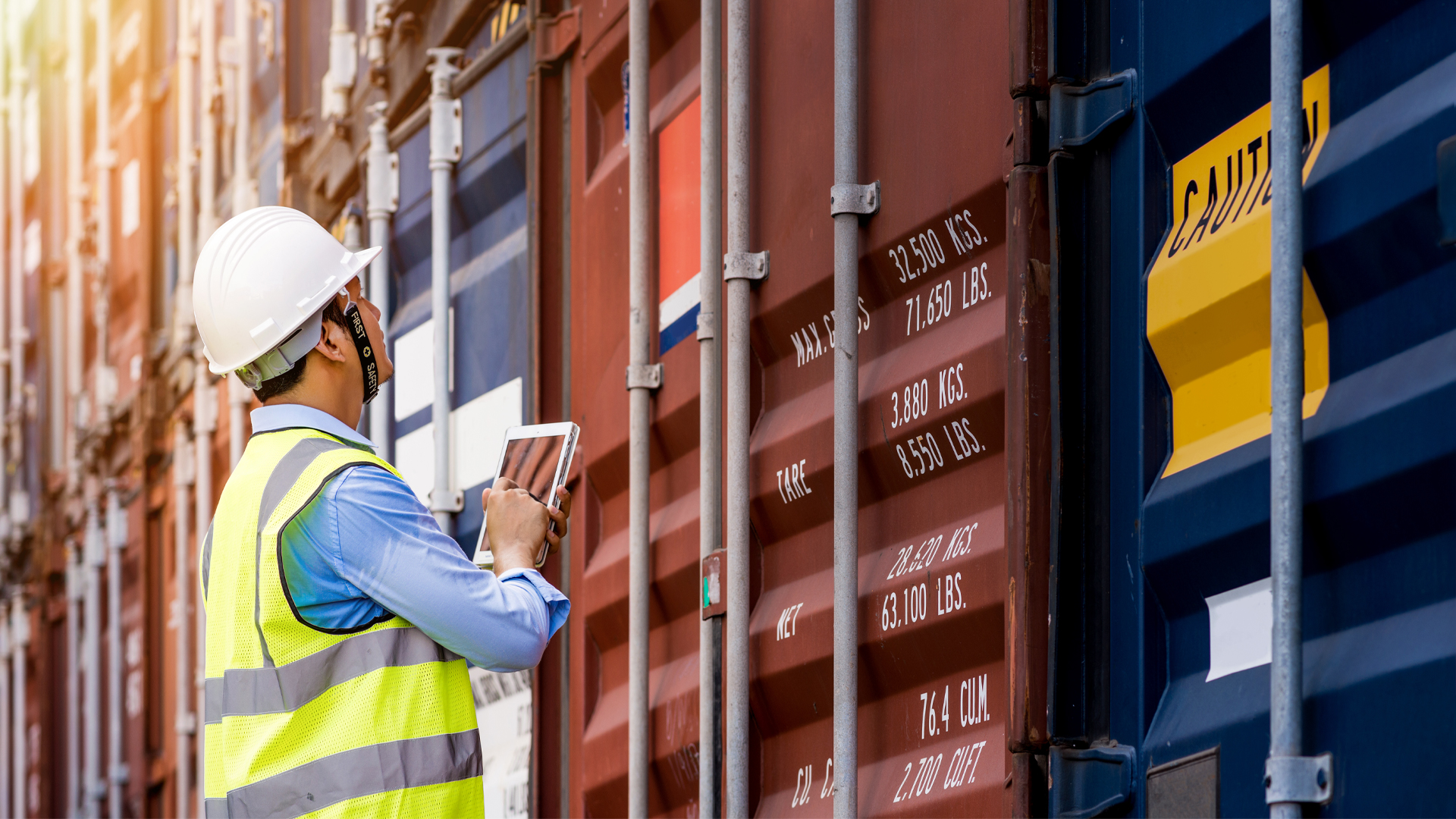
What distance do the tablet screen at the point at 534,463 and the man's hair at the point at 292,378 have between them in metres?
0.39

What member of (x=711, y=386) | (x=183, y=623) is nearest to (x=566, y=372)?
(x=711, y=386)

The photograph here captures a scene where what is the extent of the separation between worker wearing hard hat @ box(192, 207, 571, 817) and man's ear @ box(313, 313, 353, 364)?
54 millimetres

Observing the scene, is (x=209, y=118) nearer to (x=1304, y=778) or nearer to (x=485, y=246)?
(x=485, y=246)

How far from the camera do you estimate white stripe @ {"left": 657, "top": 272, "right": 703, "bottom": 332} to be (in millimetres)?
4102

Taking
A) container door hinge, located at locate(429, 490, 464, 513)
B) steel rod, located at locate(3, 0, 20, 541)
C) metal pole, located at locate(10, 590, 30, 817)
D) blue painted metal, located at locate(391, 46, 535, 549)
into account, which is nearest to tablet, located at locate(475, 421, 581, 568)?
blue painted metal, located at locate(391, 46, 535, 549)

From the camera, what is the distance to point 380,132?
18.8 feet

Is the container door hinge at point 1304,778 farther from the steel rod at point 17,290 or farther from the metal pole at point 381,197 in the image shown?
the steel rod at point 17,290

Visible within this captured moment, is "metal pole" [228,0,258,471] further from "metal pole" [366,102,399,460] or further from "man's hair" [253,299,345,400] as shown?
"man's hair" [253,299,345,400]

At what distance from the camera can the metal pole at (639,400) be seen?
13.4ft

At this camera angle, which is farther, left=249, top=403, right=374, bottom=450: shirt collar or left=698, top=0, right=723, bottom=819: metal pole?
left=698, top=0, right=723, bottom=819: metal pole

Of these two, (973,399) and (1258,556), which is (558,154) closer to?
(973,399)

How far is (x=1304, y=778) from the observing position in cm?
221

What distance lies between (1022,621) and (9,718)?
10.3 m

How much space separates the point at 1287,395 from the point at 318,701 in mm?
1326
